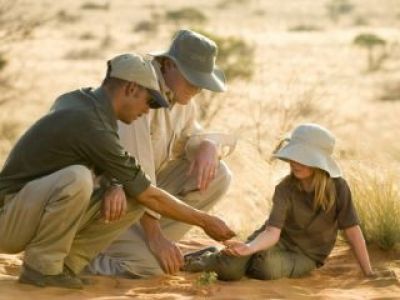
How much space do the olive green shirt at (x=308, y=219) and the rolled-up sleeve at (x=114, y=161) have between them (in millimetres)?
827

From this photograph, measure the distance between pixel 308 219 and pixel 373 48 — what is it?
1886 cm

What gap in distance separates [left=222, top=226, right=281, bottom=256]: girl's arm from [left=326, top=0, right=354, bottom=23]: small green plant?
107 ft

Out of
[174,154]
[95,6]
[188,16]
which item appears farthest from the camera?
[95,6]

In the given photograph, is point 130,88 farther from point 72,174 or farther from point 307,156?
point 307,156

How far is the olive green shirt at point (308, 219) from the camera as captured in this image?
5.61m

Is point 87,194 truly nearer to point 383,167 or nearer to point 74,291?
point 74,291

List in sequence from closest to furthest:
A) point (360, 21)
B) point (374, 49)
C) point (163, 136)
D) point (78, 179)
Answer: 1. point (78, 179)
2. point (163, 136)
3. point (374, 49)
4. point (360, 21)

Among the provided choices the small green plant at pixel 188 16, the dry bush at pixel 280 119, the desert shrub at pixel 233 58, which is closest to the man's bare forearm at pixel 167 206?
the dry bush at pixel 280 119

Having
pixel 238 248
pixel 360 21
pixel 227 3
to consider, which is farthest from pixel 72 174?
pixel 227 3

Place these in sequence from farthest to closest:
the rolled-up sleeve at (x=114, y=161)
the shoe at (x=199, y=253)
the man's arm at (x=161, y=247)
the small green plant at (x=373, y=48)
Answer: the small green plant at (x=373, y=48) → the shoe at (x=199, y=253) → the man's arm at (x=161, y=247) → the rolled-up sleeve at (x=114, y=161)

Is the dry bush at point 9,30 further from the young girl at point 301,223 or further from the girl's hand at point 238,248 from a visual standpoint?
the girl's hand at point 238,248

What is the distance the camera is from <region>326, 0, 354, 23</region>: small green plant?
3892 centimetres

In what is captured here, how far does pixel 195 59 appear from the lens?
19.0ft

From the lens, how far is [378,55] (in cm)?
2341
